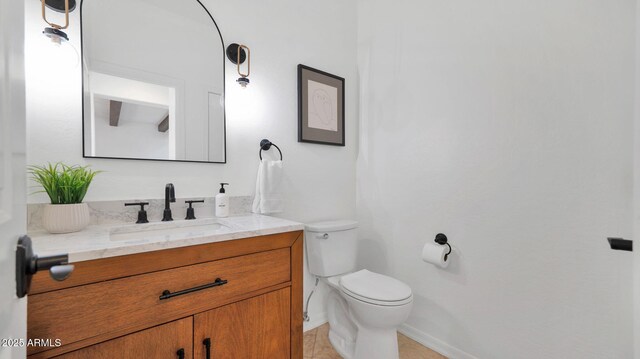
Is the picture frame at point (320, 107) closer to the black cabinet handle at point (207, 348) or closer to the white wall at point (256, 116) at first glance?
the white wall at point (256, 116)

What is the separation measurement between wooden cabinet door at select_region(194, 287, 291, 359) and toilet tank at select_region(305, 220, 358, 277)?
1.88ft

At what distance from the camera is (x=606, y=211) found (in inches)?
44.4

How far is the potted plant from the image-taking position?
958 mm

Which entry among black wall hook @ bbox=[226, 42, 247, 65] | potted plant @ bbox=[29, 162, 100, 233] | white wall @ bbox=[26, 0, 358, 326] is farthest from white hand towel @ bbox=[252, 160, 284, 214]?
potted plant @ bbox=[29, 162, 100, 233]

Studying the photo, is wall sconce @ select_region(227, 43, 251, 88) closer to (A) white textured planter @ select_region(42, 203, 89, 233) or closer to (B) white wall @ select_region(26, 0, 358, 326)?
(B) white wall @ select_region(26, 0, 358, 326)

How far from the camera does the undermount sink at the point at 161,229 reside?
108 centimetres

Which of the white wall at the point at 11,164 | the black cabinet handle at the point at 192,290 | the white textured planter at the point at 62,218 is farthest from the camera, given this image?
the white textured planter at the point at 62,218

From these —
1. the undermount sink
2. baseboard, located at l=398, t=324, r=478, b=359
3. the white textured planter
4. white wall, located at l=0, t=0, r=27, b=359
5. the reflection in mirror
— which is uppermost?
the reflection in mirror

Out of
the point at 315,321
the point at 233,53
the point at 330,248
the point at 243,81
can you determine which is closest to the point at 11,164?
the point at 243,81

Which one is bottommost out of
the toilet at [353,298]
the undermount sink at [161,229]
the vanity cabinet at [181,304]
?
the toilet at [353,298]

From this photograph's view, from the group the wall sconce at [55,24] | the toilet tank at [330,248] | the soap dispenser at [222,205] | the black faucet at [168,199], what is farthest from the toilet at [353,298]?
the wall sconce at [55,24]

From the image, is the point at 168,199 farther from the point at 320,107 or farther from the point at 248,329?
the point at 320,107

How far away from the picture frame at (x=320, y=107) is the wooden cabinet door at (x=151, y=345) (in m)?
1.29

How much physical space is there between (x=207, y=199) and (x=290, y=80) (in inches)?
38.5
